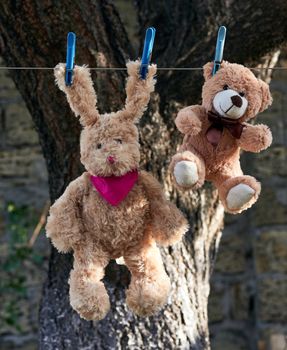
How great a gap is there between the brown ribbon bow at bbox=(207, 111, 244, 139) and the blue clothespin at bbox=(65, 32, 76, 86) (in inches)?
10.1

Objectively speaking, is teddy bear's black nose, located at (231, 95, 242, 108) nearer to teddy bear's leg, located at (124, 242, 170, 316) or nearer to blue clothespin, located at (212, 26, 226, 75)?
blue clothespin, located at (212, 26, 226, 75)

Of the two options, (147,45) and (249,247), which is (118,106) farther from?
(249,247)

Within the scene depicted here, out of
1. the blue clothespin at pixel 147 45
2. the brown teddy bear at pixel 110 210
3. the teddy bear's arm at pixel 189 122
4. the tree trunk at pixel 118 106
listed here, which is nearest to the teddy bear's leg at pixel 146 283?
the brown teddy bear at pixel 110 210

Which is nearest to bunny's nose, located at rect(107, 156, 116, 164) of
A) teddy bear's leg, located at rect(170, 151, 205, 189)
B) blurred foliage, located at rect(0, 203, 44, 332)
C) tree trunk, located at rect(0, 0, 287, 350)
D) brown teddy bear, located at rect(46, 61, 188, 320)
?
brown teddy bear, located at rect(46, 61, 188, 320)

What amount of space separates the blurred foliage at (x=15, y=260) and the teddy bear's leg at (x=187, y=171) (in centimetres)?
179

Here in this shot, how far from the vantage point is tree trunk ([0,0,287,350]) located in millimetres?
1777

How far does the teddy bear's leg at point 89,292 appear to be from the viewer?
51.3 inches

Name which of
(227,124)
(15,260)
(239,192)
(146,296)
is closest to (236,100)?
(227,124)

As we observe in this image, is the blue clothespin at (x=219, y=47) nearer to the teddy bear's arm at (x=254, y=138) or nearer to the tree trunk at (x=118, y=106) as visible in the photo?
the teddy bear's arm at (x=254, y=138)

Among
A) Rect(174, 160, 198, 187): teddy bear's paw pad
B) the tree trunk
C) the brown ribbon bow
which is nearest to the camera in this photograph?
Rect(174, 160, 198, 187): teddy bear's paw pad

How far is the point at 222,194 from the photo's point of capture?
4.33 feet

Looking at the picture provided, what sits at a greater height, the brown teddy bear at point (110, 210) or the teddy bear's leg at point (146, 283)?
the brown teddy bear at point (110, 210)

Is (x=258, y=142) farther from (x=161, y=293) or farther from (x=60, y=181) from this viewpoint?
(x=60, y=181)

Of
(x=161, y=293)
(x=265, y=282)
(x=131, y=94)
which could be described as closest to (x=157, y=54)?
(x=131, y=94)
